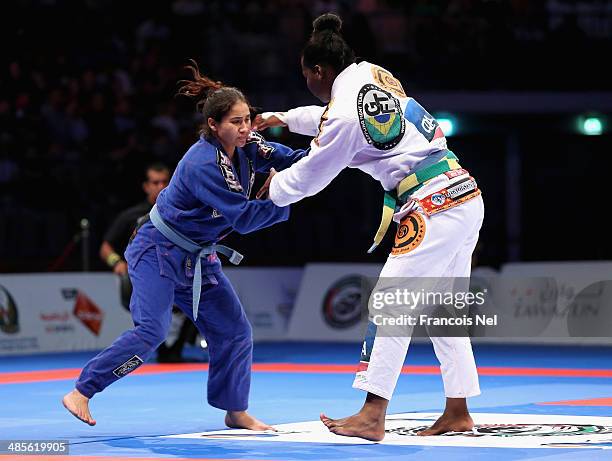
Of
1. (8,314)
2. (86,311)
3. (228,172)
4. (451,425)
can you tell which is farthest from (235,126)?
(86,311)

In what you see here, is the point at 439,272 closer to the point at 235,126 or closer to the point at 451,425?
the point at 451,425

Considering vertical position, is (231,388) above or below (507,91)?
below

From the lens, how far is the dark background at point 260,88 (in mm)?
14734

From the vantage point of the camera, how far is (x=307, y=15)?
17344 mm

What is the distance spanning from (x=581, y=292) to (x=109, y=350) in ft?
25.4

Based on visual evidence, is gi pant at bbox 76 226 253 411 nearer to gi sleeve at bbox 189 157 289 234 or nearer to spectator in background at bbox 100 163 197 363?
gi sleeve at bbox 189 157 289 234

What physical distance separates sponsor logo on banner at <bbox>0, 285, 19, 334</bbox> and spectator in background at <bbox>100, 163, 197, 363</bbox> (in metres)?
1.65

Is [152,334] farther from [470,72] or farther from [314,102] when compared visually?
[470,72]

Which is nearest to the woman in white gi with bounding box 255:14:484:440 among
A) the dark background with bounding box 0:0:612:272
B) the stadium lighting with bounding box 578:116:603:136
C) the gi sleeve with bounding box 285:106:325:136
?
the gi sleeve with bounding box 285:106:325:136

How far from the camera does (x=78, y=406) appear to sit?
5.90 m

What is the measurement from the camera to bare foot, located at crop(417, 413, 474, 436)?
606 cm

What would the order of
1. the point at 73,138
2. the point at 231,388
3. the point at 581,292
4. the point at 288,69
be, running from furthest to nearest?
1. the point at 288,69
2. the point at 73,138
3. the point at 581,292
4. the point at 231,388

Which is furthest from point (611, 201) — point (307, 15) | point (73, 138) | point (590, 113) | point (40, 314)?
point (40, 314)

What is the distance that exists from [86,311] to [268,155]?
24.8 ft
